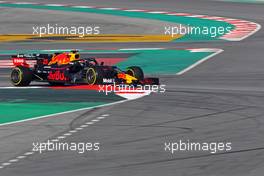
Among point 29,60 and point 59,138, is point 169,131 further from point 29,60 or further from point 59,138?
point 29,60

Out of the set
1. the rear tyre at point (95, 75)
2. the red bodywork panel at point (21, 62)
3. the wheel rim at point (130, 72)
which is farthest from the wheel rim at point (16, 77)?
the wheel rim at point (130, 72)

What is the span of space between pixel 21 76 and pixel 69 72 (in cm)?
154

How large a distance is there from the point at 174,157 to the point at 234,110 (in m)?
6.62

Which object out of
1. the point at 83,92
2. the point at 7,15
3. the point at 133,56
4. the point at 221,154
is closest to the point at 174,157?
the point at 221,154

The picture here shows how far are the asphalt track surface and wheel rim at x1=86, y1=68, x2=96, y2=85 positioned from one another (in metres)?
2.27

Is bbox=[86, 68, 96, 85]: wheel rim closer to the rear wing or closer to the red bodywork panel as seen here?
the rear wing

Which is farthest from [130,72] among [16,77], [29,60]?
[16,77]

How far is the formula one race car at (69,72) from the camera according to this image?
97.1 ft

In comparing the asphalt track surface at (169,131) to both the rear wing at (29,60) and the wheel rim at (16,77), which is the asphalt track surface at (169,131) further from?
the wheel rim at (16,77)

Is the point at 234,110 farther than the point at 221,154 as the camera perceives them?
Yes

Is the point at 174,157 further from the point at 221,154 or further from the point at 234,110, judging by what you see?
the point at 234,110

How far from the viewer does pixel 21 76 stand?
30750 mm

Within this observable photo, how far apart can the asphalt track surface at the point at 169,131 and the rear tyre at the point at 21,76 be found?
4.32m

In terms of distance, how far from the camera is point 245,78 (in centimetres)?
3256
